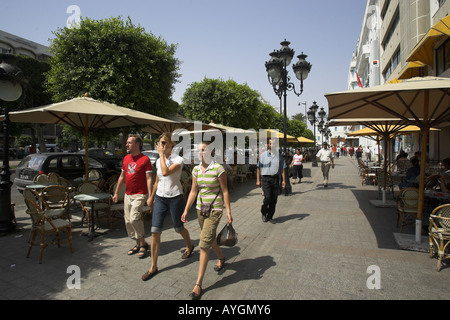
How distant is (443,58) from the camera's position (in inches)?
418

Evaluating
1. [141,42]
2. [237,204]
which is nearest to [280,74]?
[237,204]

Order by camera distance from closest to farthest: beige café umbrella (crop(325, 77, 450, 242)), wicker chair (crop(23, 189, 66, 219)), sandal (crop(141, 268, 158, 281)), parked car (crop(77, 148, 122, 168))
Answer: sandal (crop(141, 268, 158, 281))
beige café umbrella (crop(325, 77, 450, 242))
wicker chair (crop(23, 189, 66, 219))
parked car (crop(77, 148, 122, 168))

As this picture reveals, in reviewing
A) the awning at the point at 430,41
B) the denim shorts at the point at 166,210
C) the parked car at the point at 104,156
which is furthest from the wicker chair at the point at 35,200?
the parked car at the point at 104,156

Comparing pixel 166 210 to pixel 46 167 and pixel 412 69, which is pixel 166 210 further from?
pixel 412 69

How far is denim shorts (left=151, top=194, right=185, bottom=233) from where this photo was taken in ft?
11.9

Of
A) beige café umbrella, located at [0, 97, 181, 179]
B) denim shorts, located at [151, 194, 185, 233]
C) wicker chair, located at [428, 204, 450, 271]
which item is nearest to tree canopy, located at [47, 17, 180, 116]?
beige café umbrella, located at [0, 97, 181, 179]

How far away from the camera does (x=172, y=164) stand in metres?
3.71

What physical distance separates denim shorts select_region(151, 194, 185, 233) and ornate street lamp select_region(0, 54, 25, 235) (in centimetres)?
363

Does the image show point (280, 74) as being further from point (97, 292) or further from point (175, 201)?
point (97, 292)

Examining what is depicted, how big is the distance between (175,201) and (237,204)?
15.3 feet

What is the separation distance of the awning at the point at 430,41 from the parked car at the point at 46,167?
35.5ft

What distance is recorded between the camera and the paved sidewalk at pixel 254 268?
10.2ft

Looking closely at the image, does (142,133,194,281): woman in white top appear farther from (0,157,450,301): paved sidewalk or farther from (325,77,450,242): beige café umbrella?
(325,77,450,242): beige café umbrella

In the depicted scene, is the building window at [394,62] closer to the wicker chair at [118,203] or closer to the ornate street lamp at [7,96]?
the wicker chair at [118,203]
